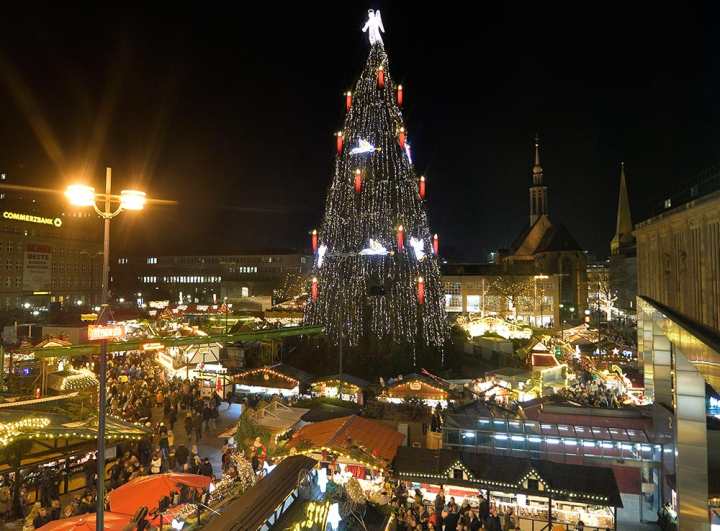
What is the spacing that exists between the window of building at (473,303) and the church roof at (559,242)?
10731 mm

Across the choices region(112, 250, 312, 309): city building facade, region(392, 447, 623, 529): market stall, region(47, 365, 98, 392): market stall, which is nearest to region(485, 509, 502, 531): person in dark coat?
region(392, 447, 623, 529): market stall

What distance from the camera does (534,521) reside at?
9.60m

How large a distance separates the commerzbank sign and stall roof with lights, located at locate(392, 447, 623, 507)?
74.9 meters

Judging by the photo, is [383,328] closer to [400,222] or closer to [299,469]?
[400,222]

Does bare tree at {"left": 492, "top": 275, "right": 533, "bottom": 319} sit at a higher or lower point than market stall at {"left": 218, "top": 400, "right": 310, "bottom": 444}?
higher

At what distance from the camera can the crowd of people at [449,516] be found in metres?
9.02

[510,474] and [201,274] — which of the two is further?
[201,274]

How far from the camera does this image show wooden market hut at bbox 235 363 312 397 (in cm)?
2044

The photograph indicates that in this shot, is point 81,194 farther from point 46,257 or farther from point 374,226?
point 46,257

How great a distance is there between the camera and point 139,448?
13.9 metres

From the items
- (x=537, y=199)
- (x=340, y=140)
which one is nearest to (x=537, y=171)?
(x=537, y=199)

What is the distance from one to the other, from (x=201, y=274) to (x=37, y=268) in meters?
23.7

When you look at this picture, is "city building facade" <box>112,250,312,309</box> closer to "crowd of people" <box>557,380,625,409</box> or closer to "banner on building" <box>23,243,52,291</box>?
"banner on building" <box>23,243,52,291</box>

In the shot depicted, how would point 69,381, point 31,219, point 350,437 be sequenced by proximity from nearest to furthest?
point 350,437 < point 69,381 < point 31,219
